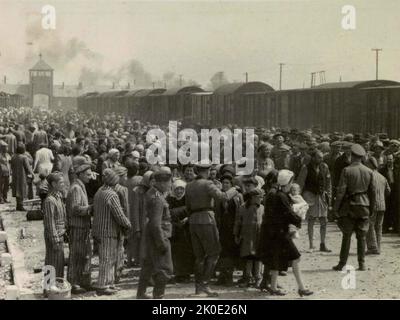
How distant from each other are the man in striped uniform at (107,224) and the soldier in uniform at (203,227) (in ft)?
2.89

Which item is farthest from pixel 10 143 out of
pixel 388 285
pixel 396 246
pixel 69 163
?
pixel 388 285

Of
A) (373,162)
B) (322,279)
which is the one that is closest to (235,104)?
(373,162)

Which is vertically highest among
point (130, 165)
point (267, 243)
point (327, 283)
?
point (130, 165)

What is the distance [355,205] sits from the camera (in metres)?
9.72

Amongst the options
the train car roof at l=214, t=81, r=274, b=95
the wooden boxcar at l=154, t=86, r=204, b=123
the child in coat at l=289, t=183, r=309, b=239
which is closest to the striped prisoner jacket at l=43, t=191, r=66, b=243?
the child in coat at l=289, t=183, r=309, b=239

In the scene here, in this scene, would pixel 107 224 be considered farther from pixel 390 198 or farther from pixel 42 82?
pixel 42 82

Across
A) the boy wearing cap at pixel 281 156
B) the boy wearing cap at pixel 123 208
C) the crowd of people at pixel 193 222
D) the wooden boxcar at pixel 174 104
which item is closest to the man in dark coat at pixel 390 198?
the crowd of people at pixel 193 222

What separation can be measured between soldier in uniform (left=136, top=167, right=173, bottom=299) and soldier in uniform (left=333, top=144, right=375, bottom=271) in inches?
122

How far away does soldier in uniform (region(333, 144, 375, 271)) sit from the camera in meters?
9.71

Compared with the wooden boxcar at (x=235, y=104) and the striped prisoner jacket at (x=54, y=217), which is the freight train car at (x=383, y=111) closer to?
the wooden boxcar at (x=235, y=104)

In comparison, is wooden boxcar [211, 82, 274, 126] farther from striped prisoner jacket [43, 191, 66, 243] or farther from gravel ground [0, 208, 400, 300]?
striped prisoner jacket [43, 191, 66, 243]
